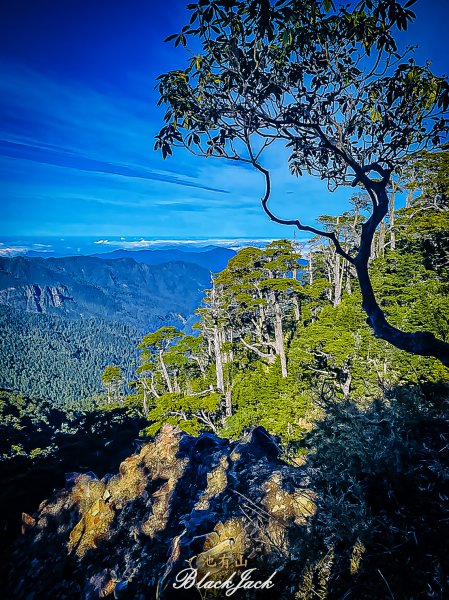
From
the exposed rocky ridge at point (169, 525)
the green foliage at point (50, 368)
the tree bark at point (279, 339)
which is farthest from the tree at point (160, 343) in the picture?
the green foliage at point (50, 368)

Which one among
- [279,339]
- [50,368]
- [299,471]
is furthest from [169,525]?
[50,368]

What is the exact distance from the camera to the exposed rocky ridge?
3.70 meters

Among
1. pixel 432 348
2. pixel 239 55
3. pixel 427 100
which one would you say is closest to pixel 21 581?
pixel 432 348

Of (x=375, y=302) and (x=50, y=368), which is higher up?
(x=375, y=302)

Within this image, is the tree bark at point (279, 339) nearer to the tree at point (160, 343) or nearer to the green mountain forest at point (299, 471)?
the green mountain forest at point (299, 471)

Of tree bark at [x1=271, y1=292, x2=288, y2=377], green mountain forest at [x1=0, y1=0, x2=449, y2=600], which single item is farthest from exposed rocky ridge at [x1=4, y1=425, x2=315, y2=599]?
tree bark at [x1=271, y1=292, x2=288, y2=377]

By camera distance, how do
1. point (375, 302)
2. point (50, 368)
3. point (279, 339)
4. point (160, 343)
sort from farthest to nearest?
point (50, 368) < point (160, 343) < point (279, 339) < point (375, 302)

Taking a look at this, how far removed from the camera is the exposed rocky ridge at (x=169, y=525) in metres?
3.70

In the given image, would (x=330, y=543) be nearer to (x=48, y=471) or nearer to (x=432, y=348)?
(x=432, y=348)

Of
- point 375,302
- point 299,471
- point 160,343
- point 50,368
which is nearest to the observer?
point 375,302

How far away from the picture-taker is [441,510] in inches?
133

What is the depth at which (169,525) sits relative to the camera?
596 cm

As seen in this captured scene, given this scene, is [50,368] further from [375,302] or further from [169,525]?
[375,302]

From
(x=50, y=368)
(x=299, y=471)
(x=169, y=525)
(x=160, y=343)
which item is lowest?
(x=50, y=368)
